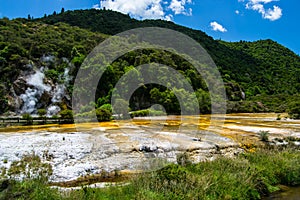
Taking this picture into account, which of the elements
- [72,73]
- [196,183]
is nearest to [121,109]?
[72,73]

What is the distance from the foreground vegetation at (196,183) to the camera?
320 inches

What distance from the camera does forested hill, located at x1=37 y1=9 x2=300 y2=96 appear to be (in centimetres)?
10069

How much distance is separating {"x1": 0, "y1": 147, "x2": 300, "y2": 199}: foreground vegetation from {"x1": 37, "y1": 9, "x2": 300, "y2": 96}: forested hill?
79.7m

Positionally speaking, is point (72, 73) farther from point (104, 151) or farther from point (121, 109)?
point (104, 151)

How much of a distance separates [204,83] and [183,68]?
7.62m

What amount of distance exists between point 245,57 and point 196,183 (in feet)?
406

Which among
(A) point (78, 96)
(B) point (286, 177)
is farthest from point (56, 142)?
(A) point (78, 96)

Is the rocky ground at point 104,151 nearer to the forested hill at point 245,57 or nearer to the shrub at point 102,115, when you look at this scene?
the shrub at point 102,115

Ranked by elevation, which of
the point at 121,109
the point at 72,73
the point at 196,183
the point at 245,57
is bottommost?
the point at 196,183

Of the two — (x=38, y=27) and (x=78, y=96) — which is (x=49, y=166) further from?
(x=38, y=27)

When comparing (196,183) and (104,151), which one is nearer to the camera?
(196,183)

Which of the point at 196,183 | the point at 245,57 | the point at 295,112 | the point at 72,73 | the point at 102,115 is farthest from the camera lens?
Answer: the point at 245,57

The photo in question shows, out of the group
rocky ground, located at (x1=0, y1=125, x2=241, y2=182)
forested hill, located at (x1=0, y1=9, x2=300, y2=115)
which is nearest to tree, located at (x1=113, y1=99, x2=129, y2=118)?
forested hill, located at (x1=0, y1=9, x2=300, y2=115)

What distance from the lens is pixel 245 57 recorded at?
12350 centimetres
